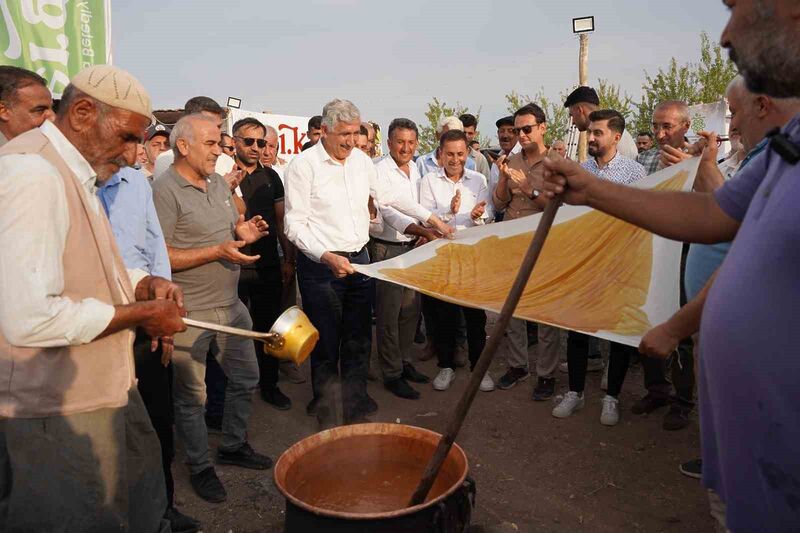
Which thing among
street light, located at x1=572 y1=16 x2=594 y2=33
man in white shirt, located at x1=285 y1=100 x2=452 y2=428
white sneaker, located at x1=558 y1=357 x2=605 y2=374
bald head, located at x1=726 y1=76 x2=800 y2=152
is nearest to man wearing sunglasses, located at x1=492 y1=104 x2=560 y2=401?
white sneaker, located at x1=558 y1=357 x2=605 y2=374

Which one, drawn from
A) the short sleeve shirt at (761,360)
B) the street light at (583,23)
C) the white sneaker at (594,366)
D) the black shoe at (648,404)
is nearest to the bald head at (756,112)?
the short sleeve shirt at (761,360)

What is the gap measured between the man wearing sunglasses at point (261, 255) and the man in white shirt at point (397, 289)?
985 mm

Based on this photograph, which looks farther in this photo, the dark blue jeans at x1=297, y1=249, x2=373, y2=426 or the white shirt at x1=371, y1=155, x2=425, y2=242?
the white shirt at x1=371, y1=155, x2=425, y2=242

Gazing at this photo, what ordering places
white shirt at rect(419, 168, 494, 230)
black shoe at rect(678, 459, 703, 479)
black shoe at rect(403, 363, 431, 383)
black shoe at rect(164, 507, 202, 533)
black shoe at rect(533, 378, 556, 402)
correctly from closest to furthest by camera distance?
black shoe at rect(164, 507, 202, 533) < black shoe at rect(678, 459, 703, 479) < black shoe at rect(533, 378, 556, 402) < white shirt at rect(419, 168, 494, 230) < black shoe at rect(403, 363, 431, 383)

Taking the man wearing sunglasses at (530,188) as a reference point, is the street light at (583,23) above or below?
above

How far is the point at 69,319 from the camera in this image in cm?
199

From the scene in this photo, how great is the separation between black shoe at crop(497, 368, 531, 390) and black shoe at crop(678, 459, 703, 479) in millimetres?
1852

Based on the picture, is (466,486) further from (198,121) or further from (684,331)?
(198,121)

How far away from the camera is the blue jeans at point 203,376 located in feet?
13.1

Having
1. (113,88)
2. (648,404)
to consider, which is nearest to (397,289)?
(648,404)

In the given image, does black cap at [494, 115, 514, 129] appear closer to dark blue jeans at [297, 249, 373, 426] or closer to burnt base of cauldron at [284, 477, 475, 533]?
dark blue jeans at [297, 249, 373, 426]

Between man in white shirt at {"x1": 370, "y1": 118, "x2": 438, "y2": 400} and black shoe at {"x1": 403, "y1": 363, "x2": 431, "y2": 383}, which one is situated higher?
man in white shirt at {"x1": 370, "y1": 118, "x2": 438, "y2": 400}

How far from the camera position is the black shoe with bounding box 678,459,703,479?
4324 mm

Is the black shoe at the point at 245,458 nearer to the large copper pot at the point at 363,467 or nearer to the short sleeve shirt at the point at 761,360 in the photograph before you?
the large copper pot at the point at 363,467
